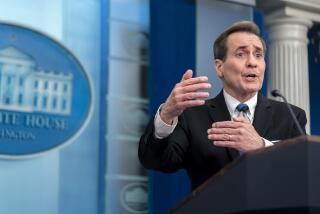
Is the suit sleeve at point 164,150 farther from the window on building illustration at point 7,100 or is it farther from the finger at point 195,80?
the window on building illustration at point 7,100

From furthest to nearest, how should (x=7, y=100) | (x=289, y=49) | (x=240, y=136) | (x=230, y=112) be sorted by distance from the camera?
(x=289, y=49)
(x=7, y=100)
(x=230, y=112)
(x=240, y=136)

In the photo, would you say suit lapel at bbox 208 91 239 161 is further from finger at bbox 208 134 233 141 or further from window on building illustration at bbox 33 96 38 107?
window on building illustration at bbox 33 96 38 107

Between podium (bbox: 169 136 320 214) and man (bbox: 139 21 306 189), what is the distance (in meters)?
0.48

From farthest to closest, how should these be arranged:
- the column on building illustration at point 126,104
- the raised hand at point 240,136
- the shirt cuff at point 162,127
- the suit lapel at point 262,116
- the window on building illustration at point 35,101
Answer: 1. the column on building illustration at point 126,104
2. the window on building illustration at point 35,101
3. the suit lapel at point 262,116
4. the shirt cuff at point 162,127
5. the raised hand at point 240,136

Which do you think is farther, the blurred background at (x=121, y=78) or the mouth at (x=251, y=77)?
the blurred background at (x=121, y=78)

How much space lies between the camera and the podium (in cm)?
155

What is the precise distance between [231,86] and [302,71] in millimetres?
3104

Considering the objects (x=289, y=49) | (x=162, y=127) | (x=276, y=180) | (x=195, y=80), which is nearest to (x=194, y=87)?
(x=195, y=80)

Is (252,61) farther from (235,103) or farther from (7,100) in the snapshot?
(7,100)

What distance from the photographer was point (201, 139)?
229 cm

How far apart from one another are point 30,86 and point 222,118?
2.25 metres

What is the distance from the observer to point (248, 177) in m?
1.61

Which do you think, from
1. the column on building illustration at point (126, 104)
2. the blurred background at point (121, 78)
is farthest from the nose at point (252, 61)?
the column on building illustration at point (126, 104)

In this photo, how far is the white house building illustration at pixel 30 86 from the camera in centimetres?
426
